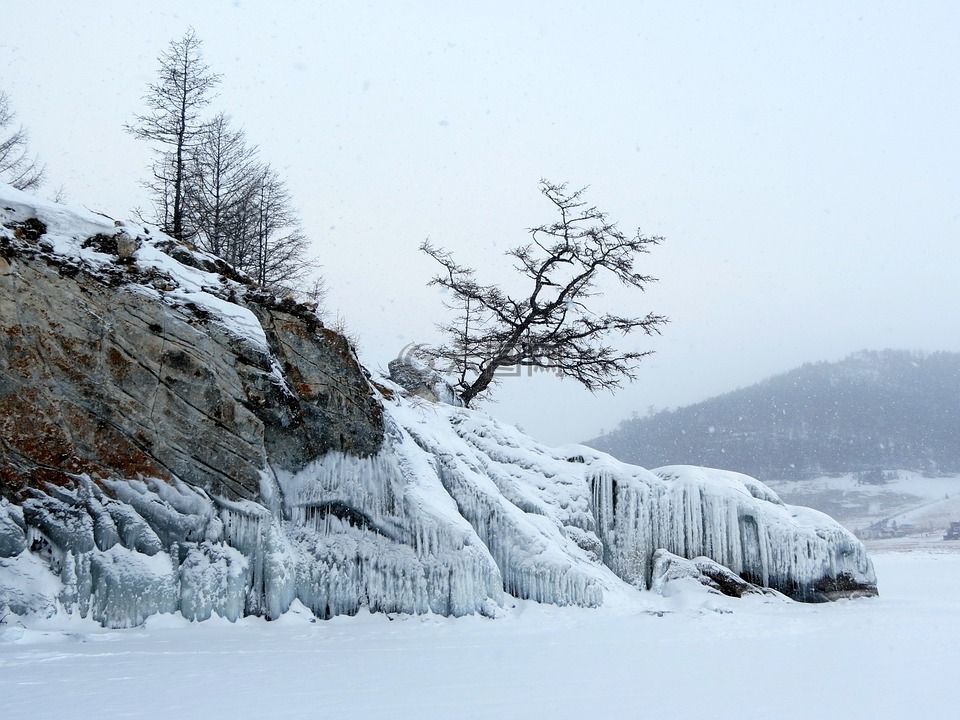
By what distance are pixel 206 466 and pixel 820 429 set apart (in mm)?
91450

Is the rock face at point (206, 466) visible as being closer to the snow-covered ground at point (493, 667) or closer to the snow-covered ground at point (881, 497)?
the snow-covered ground at point (493, 667)

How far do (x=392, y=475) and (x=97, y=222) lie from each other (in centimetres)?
460

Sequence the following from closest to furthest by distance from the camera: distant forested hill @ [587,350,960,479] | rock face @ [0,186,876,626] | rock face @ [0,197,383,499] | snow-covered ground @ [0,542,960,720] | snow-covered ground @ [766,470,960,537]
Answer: snow-covered ground @ [0,542,960,720] < rock face @ [0,186,876,626] < rock face @ [0,197,383,499] < snow-covered ground @ [766,470,960,537] < distant forested hill @ [587,350,960,479]

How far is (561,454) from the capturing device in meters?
11.5

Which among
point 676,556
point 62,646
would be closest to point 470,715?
point 62,646

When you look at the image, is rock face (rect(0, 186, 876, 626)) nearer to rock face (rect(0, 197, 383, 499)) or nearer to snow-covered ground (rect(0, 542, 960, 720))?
rock face (rect(0, 197, 383, 499))

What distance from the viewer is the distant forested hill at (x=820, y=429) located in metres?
77.8

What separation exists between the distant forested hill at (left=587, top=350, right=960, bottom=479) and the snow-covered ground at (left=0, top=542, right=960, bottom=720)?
6308cm

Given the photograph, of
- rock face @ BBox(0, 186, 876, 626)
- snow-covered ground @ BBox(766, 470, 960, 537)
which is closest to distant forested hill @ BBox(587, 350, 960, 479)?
snow-covered ground @ BBox(766, 470, 960, 537)

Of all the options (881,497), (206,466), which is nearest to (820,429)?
(881,497)

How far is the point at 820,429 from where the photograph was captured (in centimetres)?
8694

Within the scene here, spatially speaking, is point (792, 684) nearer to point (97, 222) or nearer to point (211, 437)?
point (211, 437)

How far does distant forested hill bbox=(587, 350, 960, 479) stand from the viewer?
77812 mm

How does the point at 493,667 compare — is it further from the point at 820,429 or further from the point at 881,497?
the point at 820,429
